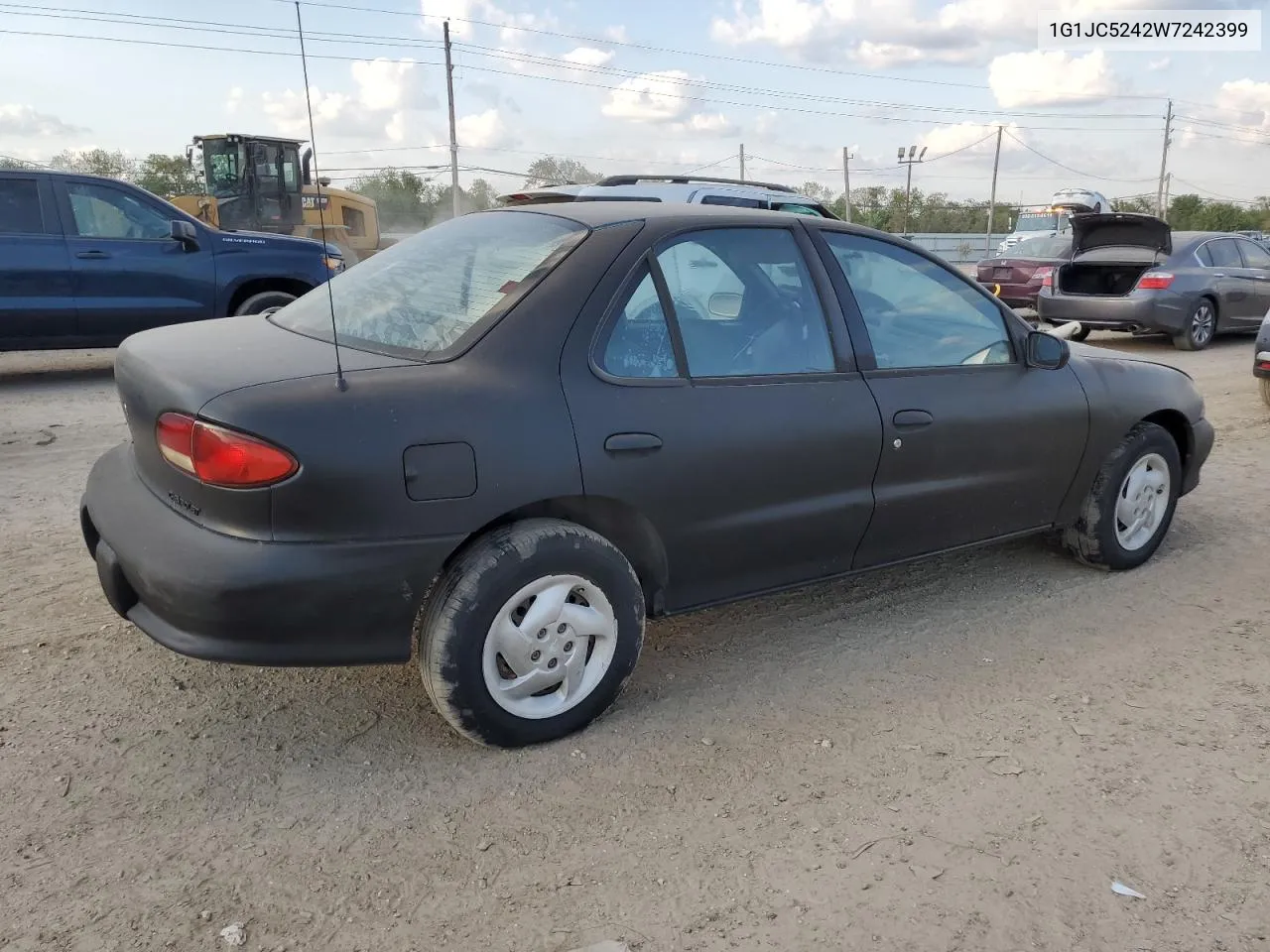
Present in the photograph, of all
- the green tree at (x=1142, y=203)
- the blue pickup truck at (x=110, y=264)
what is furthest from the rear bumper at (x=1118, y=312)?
the green tree at (x=1142, y=203)

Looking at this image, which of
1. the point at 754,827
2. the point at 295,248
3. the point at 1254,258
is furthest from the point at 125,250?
the point at 1254,258

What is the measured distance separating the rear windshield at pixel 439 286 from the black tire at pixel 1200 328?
35.5ft

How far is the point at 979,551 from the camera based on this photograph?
4.88 m

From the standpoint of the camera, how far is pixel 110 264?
8.61 metres

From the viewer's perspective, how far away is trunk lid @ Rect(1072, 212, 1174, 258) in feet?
38.5

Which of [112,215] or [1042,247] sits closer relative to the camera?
[112,215]

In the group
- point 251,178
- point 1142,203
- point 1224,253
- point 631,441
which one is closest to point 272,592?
point 631,441

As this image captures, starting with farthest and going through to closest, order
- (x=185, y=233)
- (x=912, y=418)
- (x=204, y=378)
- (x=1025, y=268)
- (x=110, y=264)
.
Answer: (x=1025, y=268), (x=185, y=233), (x=110, y=264), (x=912, y=418), (x=204, y=378)

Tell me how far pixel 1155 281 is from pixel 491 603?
11320 mm

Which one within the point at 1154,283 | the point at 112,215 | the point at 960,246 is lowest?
the point at 960,246

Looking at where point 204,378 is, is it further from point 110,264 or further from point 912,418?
point 110,264

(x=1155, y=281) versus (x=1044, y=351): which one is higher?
(x=1044, y=351)

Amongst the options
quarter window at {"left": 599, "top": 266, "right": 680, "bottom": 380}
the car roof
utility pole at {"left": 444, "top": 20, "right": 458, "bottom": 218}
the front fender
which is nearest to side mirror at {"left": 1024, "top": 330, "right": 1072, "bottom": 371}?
the front fender

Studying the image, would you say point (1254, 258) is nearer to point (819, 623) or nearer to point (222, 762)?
point (819, 623)
